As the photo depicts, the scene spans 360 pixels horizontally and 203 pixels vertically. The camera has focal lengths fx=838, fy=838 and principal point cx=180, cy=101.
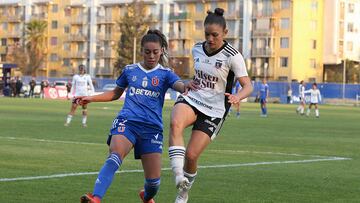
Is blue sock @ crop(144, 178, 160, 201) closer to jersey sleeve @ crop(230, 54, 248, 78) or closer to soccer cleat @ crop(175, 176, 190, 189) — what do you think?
soccer cleat @ crop(175, 176, 190, 189)

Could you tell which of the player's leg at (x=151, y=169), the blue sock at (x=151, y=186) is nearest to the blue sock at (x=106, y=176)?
the player's leg at (x=151, y=169)

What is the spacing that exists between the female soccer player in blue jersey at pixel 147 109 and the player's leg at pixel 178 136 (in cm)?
41

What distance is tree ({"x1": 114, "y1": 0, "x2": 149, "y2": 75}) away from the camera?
11369cm

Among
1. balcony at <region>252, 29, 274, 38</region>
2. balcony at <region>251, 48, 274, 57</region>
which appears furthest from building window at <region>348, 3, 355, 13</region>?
balcony at <region>251, 48, 274, 57</region>

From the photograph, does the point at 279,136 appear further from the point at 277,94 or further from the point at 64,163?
the point at 277,94

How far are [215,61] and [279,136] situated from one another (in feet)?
54.3

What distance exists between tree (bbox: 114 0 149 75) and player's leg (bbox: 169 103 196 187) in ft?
336

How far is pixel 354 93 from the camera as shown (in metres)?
94.1

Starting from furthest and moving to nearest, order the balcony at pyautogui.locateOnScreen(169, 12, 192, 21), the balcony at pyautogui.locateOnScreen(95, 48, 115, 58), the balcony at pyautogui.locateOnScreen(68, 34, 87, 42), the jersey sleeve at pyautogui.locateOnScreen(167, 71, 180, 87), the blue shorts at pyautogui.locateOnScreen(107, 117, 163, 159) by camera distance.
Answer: the balcony at pyautogui.locateOnScreen(68, 34, 87, 42) → the balcony at pyautogui.locateOnScreen(95, 48, 115, 58) → the balcony at pyautogui.locateOnScreen(169, 12, 192, 21) → the jersey sleeve at pyautogui.locateOnScreen(167, 71, 180, 87) → the blue shorts at pyautogui.locateOnScreen(107, 117, 163, 159)

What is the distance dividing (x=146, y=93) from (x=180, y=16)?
112402 mm

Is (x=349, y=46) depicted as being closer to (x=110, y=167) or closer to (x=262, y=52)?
(x=262, y=52)

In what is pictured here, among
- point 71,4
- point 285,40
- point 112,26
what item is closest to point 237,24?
point 285,40

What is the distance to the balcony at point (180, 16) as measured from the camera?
396 ft

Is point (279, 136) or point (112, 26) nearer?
point (279, 136)
